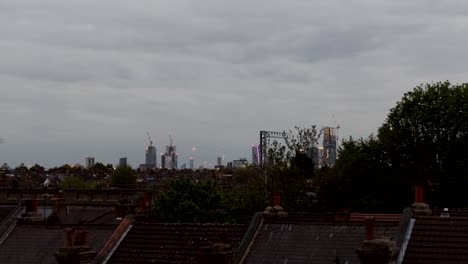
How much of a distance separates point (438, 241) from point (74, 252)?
50.6ft

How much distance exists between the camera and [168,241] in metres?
33.9

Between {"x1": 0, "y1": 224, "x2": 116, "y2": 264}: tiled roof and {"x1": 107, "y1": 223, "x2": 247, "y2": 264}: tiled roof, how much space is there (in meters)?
2.33

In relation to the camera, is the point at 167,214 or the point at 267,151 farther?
the point at 267,151

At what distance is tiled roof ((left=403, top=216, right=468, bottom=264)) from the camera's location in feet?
92.7

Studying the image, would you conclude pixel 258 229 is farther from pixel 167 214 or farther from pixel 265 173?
pixel 265 173

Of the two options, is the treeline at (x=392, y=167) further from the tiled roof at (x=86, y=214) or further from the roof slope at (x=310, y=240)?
the roof slope at (x=310, y=240)

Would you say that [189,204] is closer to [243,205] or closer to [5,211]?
[243,205]

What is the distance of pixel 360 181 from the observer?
6556cm

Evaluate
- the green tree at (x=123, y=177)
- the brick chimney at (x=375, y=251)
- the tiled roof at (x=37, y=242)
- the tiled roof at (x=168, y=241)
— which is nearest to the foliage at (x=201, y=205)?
the tiled roof at (x=37, y=242)

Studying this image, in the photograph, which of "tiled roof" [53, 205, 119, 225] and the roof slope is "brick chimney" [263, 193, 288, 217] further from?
"tiled roof" [53, 205, 119, 225]

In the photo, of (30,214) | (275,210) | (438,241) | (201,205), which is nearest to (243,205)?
(201,205)

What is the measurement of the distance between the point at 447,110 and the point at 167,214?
90.6ft

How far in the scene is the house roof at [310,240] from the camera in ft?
99.6

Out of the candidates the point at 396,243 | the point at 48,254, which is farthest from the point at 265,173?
the point at 396,243
